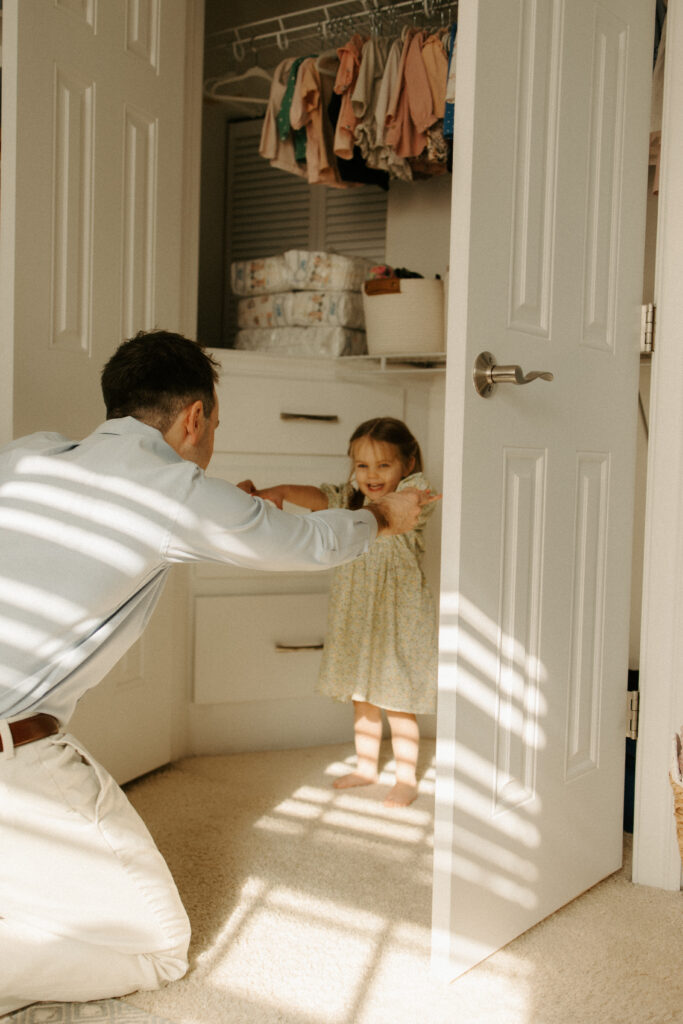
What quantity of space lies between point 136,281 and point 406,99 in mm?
932

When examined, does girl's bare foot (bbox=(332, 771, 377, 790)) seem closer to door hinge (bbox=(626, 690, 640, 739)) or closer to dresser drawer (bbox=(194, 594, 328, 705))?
dresser drawer (bbox=(194, 594, 328, 705))

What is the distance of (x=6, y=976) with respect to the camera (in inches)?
52.3

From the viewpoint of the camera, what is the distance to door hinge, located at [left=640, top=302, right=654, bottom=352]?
1.87 metres

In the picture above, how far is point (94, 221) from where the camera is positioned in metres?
2.02

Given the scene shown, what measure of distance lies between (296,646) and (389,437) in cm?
67

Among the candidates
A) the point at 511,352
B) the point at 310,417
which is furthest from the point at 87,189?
the point at 511,352

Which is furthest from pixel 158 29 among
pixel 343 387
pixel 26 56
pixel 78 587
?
pixel 78 587

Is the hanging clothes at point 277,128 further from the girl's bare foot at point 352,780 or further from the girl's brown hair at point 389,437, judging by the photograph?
the girl's bare foot at point 352,780

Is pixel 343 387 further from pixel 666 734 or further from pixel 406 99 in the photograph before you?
pixel 666 734

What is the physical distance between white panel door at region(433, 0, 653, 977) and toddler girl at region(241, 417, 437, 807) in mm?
611

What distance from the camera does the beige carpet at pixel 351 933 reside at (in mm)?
1420

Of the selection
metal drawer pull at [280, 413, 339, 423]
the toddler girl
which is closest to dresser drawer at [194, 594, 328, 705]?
the toddler girl

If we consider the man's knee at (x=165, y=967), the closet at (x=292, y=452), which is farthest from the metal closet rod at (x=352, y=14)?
the man's knee at (x=165, y=967)

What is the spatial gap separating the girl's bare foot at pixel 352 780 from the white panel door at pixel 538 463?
703 millimetres
